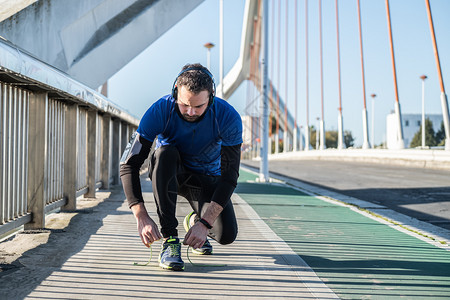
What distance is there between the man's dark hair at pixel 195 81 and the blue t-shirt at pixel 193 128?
31 centimetres

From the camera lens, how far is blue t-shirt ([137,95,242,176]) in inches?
132

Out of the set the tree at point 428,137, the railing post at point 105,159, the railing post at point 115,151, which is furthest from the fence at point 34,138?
the tree at point 428,137

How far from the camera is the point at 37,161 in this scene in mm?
4480

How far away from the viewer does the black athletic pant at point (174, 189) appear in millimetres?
3453

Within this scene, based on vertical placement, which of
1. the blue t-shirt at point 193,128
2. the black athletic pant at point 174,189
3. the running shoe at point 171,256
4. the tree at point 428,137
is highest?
the tree at point 428,137

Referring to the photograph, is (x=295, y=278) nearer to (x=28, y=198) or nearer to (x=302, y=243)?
(x=302, y=243)

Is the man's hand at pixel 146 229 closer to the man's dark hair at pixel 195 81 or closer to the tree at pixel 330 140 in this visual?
the man's dark hair at pixel 195 81

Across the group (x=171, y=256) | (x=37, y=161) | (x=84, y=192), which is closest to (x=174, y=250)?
(x=171, y=256)

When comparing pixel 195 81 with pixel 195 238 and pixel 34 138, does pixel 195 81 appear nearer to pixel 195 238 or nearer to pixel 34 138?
pixel 195 238

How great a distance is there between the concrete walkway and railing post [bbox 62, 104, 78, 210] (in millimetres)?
1051

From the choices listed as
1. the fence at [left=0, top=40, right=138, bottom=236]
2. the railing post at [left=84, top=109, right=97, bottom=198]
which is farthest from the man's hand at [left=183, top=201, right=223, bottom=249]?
the railing post at [left=84, top=109, right=97, bottom=198]

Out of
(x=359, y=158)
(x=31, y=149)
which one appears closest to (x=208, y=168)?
(x=31, y=149)

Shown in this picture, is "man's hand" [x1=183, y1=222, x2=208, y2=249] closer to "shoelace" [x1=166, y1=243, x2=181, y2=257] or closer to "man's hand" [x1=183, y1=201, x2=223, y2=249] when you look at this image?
"man's hand" [x1=183, y1=201, x2=223, y2=249]

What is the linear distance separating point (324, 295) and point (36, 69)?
99.0 inches
